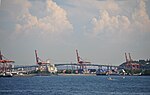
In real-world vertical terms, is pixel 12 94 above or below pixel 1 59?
below

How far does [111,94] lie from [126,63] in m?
137

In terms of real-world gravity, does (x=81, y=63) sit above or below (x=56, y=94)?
above

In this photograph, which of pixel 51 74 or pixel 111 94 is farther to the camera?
pixel 51 74

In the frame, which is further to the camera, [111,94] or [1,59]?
[1,59]

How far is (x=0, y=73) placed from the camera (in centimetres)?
15662

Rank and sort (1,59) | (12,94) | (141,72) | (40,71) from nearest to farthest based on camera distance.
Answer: (12,94) → (1,59) → (141,72) → (40,71)

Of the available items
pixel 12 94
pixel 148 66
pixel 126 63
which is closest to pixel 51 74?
pixel 126 63

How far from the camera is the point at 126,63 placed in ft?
620

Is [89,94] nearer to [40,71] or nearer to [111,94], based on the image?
[111,94]

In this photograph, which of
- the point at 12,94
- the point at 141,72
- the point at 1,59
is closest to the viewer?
the point at 12,94

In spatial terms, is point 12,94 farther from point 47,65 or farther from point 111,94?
point 47,65

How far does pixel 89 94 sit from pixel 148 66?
14242 centimetres

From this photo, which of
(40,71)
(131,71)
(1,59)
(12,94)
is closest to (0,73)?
(1,59)

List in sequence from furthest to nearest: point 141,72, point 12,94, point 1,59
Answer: point 141,72, point 1,59, point 12,94
